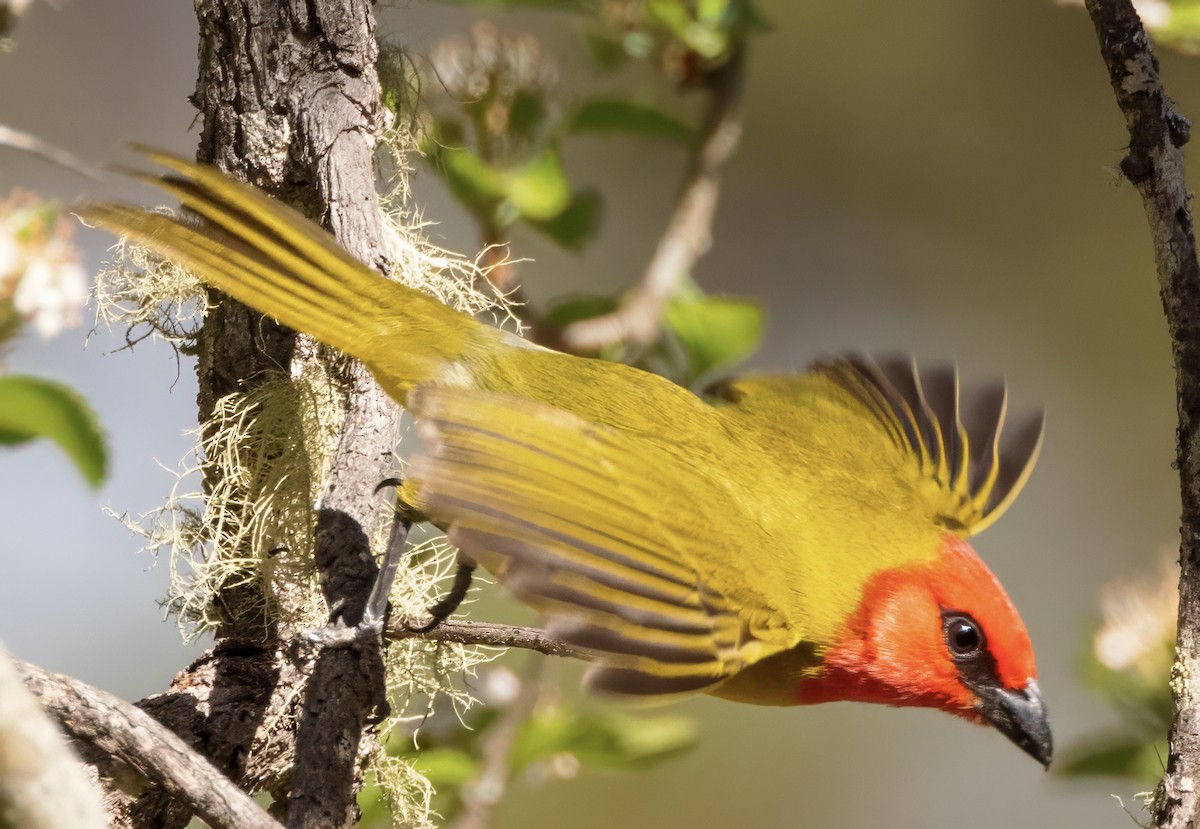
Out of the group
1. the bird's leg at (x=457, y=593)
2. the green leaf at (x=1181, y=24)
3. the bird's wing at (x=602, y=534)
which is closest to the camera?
the bird's wing at (x=602, y=534)

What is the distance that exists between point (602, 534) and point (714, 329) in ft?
2.86

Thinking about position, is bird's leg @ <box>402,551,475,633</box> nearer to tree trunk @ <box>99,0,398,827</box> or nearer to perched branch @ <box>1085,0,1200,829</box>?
tree trunk @ <box>99,0,398,827</box>

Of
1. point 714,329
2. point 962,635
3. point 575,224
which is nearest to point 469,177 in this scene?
point 575,224

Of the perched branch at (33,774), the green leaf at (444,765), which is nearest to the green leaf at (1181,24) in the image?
the green leaf at (444,765)

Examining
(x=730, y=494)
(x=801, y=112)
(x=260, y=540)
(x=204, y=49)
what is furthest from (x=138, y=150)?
(x=801, y=112)

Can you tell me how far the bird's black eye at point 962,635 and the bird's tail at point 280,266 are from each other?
3.16ft

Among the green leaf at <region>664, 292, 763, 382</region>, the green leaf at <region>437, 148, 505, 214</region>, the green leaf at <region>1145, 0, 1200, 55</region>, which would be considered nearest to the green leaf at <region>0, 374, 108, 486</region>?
the green leaf at <region>437, 148, 505, 214</region>

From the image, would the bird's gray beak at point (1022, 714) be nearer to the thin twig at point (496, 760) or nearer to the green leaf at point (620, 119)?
the thin twig at point (496, 760)

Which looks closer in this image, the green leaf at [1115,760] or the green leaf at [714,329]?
the green leaf at [1115,760]

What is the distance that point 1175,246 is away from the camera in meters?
1.47

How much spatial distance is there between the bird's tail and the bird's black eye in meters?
0.96

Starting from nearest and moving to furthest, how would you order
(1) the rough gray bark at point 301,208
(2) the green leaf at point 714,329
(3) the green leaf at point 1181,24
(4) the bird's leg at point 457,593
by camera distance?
(1) the rough gray bark at point 301,208 < (4) the bird's leg at point 457,593 < (3) the green leaf at point 1181,24 < (2) the green leaf at point 714,329

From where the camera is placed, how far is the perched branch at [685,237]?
2684 mm

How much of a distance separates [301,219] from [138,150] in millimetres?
262
